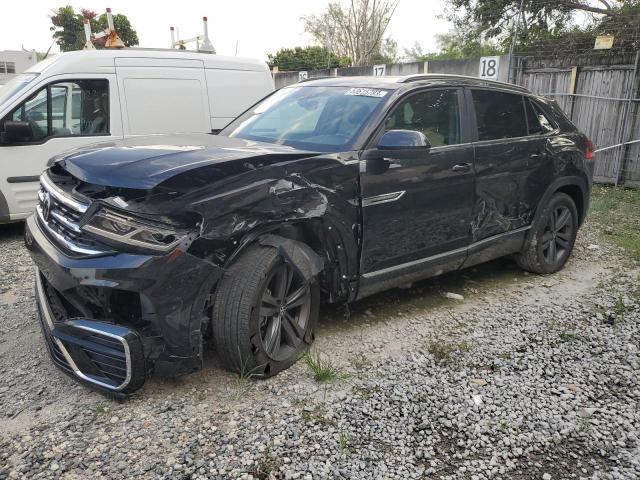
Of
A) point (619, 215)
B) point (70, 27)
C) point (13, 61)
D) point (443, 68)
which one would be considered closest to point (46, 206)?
point (619, 215)

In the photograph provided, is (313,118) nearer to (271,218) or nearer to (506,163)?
(271,218)

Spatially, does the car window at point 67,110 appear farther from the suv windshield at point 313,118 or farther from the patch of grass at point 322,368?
the patch of grass at point 322,368

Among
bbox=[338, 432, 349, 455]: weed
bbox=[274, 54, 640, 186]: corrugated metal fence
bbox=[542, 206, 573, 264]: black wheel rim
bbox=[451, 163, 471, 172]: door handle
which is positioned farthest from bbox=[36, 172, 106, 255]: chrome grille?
bbox=[274, 54, 640, 186]: corrugated metal fence

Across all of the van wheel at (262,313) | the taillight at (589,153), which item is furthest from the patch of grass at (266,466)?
the taillight at (589,153)

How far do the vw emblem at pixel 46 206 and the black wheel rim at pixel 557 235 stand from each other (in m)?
4.25

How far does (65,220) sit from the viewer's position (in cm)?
282

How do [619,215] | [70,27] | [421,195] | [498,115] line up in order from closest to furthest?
[421,195], [498,115], [619,215], [70,27]

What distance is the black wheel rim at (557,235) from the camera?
507 cm

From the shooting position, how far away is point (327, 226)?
10.5 feet

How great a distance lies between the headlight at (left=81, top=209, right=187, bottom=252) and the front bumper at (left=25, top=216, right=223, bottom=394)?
6 centimetres

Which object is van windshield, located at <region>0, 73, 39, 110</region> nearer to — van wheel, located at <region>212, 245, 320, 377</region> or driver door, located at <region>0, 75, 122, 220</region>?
driver door, located at <region>0, 75, 122, 220</region>

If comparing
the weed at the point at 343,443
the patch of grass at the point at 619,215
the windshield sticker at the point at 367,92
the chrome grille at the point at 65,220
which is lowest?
the patch of grass at the point at 619,215

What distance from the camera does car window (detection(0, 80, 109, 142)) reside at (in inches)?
230

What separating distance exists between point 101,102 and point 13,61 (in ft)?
58.4
